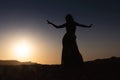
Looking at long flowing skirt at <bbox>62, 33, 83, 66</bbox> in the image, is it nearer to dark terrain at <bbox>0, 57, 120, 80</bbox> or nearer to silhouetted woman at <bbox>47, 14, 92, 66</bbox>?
silhouetted woman at <bbox>47, 14, 92, 66</bbox>

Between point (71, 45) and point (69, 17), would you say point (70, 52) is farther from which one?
point (69, 17)

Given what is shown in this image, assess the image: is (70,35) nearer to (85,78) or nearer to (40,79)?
(85,78)

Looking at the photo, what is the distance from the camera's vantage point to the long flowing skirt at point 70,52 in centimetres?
1602

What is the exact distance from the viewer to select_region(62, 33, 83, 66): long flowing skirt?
16016mm

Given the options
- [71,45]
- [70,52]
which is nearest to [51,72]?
[70,52]

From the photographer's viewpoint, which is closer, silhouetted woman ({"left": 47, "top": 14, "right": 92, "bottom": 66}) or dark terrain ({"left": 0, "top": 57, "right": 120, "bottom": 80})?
silhouetted woman ({"left": 47, "top": 14, "right": 92, "bottom": 66})

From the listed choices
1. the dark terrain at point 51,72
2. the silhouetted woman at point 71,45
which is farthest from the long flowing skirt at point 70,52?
the dark terrain at point 51,72

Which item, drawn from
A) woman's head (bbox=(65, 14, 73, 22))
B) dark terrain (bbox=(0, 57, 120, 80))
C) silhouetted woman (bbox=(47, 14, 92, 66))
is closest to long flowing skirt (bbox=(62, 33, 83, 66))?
silhouetted woman (bbox=(47, 14, 92, 66))

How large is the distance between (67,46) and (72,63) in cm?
90

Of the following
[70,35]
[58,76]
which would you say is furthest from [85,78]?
[58,76]

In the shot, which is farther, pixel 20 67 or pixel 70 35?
pixel 20 67

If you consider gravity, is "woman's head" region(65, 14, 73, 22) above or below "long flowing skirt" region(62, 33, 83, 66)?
above

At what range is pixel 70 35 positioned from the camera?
1609 cm

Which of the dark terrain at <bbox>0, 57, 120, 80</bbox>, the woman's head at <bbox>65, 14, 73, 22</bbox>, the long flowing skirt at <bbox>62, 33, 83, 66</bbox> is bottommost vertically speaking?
the dark terrain at <bbox>0, 57, 120, 80</bbox>
